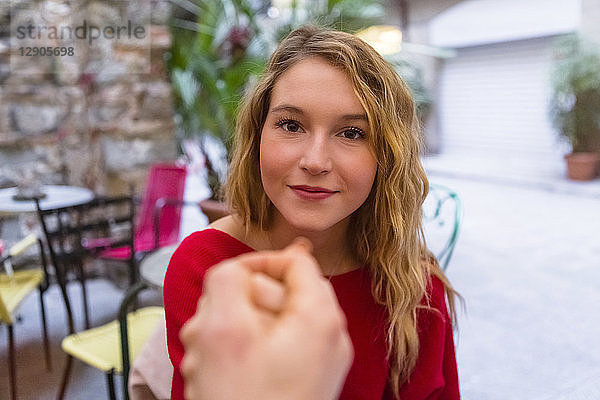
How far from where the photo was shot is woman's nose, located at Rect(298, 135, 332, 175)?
2.40ft

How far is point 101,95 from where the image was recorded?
3822 mm

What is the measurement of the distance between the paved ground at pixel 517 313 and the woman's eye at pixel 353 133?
3.63ft

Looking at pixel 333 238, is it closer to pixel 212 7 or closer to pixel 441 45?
pixel 212 7

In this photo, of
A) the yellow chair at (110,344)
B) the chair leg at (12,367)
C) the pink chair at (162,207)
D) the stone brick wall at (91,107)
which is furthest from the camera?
the stone brick wall at (91,107)

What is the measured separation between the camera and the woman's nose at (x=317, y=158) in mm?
731

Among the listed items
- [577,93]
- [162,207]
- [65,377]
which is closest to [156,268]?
[65,377]

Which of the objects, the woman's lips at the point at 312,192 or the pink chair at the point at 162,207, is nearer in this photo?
the woman's lips at the point at 312,192

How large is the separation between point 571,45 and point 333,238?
7.54 m

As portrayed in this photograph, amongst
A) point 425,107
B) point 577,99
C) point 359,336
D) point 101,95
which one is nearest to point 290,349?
point 359,336

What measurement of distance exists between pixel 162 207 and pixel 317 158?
9.49 feet

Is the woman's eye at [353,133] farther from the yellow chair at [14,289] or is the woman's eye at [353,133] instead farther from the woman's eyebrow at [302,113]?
the yellow chair at [14,289]

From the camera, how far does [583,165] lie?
7062mm

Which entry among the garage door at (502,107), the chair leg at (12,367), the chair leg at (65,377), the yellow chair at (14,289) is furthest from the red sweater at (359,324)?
the garage door at (502,107)

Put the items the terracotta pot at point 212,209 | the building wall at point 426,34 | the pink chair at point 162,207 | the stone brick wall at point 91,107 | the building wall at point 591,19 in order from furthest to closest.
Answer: the building wall at point 426,34 < the building wall at point 591,19 < the stone brick wall at point 91,107 < the pink chair at point 162,207 < the terracotta pot at point 212,209
